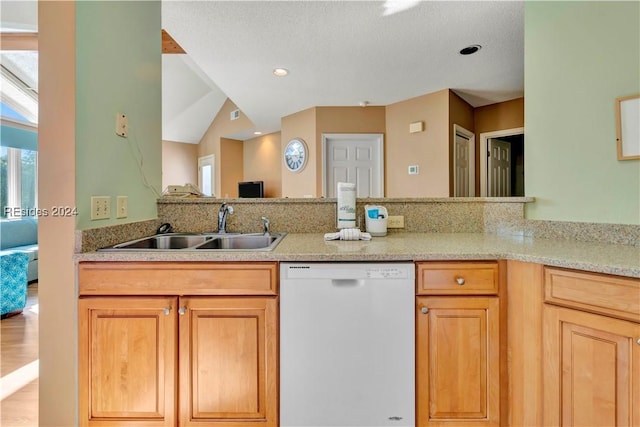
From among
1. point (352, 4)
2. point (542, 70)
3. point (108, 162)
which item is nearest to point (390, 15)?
point (352, 4)

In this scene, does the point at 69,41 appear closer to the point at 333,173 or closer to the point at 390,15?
the point at 390,15

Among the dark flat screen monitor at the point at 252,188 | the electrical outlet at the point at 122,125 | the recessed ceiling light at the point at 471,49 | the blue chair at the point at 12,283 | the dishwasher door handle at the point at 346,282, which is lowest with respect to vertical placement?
the blue chair at the point at 12,283

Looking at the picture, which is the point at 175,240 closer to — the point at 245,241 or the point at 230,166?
the point at 245,241

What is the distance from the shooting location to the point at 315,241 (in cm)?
141

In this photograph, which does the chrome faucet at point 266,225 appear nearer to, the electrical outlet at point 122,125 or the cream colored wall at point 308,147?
the electrical outlet at point 122,125

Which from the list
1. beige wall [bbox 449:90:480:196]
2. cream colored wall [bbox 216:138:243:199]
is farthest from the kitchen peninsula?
cream colored wall [bbox 216:138:243:199]

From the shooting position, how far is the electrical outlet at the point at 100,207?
1187 millimetres

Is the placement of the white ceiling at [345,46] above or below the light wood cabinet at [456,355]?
above

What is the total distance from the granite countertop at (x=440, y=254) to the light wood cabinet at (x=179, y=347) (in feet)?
0.14

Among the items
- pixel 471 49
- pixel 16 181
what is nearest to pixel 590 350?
pixel 471 49

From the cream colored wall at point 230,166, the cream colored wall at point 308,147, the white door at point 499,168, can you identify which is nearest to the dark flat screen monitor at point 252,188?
the cream colored wall at point 230,166

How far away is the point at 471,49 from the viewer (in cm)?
270

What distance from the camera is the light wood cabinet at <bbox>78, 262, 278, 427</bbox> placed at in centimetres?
111

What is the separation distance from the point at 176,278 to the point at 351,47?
2.53 meters
